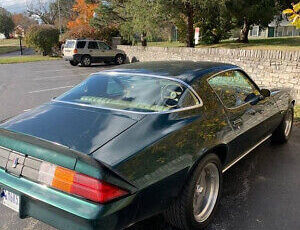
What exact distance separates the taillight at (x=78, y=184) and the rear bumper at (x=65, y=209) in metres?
0.04

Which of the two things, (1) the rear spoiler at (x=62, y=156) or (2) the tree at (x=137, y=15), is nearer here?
(1) the rear spoiler at (x=62, y=156)

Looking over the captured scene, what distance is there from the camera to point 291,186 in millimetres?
3742

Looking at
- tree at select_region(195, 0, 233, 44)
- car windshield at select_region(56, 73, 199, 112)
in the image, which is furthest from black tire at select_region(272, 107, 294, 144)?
tree at select_region(195, 0, 233, 44)

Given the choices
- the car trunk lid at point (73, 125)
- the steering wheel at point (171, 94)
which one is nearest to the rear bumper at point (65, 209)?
the car trunk lid at point (73, 125)

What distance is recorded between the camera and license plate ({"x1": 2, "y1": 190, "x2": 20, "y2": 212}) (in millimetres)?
2380

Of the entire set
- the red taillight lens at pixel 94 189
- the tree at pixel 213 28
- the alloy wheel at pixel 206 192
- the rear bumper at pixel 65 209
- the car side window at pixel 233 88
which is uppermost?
the tree at pixel 213 28

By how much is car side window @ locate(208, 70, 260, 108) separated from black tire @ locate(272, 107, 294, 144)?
112cm

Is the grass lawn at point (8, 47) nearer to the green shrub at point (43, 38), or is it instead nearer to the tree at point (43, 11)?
the tree at point (43, 11)

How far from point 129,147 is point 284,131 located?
143 inches

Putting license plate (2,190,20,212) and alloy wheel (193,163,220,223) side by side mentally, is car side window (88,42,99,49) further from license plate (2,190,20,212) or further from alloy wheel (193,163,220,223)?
license plate (2,190,20,212)

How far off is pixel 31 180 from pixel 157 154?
97 centimetres

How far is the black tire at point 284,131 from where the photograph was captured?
4961 millimetres

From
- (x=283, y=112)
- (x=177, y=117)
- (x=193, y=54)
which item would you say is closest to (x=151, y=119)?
(x=177, y=117)

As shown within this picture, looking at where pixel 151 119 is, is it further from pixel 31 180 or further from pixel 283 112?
A: pixel 283 112
